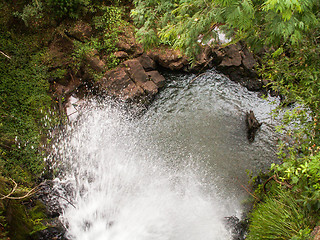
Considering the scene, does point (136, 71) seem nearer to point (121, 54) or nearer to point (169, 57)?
point (121, 54)

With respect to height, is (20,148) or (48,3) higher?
(48,3)

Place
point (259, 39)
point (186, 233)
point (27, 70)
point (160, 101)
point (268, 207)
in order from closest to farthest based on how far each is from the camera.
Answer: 1. point (268, 207)
2. point (259, 39)
3. point (186, 233)
4. point (27, 70)
5. point (160, 101)

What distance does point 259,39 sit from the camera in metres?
4.37

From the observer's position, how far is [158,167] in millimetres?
6426

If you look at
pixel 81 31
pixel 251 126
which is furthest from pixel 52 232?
pixel 81 31

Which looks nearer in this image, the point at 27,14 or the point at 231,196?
the point at 231,196

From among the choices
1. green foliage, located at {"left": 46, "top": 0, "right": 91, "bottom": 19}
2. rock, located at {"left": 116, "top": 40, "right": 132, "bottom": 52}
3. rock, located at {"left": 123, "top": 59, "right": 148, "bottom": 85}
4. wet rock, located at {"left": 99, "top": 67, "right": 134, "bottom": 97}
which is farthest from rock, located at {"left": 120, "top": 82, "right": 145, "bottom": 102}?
green foliage, located at {"left": 46, "top": 0, "right": 91, "bottom": 19}

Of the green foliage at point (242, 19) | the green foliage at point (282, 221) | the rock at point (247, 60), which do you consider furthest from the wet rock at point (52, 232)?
the rock at point (247, 60)

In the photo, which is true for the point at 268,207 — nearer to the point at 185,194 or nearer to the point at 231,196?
the point at 231,196

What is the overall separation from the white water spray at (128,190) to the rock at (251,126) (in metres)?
2.25

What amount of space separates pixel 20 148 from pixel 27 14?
475 centimetres

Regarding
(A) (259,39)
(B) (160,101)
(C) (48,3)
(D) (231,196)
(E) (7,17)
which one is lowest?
(D) (231,196)

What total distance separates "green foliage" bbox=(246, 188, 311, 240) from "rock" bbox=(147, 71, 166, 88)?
580 centimetres

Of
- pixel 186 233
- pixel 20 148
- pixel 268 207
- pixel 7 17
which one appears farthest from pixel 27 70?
pixel 268 207
